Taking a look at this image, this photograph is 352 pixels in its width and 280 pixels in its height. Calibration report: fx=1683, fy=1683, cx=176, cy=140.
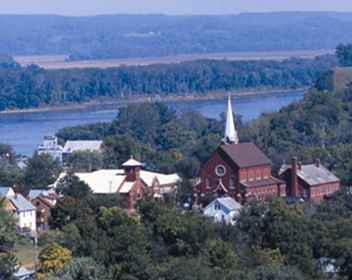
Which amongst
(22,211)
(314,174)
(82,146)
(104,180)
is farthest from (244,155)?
(82,146)

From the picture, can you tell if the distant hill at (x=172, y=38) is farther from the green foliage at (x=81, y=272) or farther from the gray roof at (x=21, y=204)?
the green foliage at (x=81, y=272)

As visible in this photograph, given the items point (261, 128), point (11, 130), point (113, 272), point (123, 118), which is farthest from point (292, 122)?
point (113, 272)

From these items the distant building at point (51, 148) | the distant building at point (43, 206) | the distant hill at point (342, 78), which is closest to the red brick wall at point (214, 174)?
the distant building at point (43, 206)

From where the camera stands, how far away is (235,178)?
28844 millimetres

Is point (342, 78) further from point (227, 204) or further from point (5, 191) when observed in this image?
point (227, 204)

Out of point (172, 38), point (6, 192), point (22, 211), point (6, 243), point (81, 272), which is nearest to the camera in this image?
point (81, 272)

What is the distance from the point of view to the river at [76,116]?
52.9 metres

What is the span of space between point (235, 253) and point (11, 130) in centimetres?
3700

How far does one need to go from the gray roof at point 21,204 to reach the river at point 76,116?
16146 mm

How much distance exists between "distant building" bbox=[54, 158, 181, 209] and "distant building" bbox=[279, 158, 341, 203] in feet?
6.59

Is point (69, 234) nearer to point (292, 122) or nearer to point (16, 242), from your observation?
point (16, 242)

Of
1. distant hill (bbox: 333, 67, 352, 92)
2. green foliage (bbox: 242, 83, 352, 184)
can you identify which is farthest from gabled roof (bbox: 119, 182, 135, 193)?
distant hill (bbox: 333, 67, 352, 92)

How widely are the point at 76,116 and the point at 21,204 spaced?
140 ft

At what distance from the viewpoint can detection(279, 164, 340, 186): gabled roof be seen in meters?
29.9
